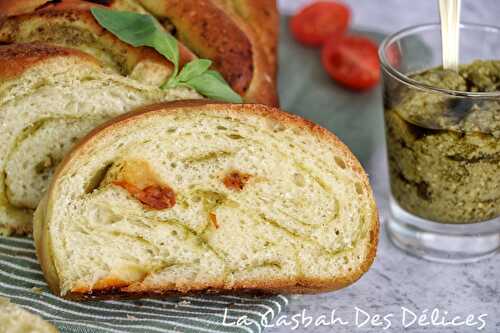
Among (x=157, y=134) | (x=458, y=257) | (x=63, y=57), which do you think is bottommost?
(x=458, y=257)

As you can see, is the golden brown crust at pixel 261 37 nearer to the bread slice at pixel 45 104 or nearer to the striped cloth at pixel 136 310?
the bread slice at pixel 45 104

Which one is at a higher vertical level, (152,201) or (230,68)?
(230,68)

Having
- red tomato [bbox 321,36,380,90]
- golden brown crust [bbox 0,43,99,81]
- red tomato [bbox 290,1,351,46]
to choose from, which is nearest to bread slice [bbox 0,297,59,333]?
golden brown crust [bbox 0,43,99,81]

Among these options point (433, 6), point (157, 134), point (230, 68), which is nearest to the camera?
point (157, 134)

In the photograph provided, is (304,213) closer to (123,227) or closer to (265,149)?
(265,149)

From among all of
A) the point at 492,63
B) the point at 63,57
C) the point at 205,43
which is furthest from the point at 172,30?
the point at 492,63

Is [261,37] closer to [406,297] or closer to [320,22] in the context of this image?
[320,22]

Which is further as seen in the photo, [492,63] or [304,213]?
[492,63]

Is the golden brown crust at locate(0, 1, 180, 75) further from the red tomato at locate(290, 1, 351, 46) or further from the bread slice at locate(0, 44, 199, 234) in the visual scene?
the red tomato at locate(290, 1, 351, 46)
